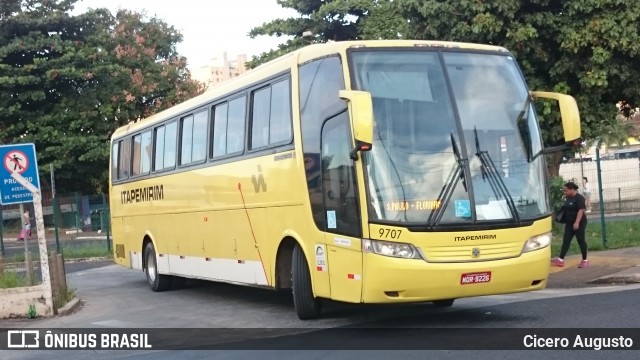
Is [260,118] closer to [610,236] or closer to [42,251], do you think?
[42,251]

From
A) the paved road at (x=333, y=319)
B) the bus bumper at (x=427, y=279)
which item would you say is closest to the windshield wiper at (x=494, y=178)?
the bus bumper at (x=427, y=279)

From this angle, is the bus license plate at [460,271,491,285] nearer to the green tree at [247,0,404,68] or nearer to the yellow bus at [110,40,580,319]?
the yellow bus at [110,40,580,319]

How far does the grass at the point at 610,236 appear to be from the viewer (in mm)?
18000

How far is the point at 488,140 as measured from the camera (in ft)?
31.8

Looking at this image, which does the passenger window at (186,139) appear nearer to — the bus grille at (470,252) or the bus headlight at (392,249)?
the bus headlight at (392,249)

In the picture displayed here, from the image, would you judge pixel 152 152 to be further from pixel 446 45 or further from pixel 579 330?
pixel 579 330

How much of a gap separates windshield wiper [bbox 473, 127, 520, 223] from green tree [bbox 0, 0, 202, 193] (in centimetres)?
3266

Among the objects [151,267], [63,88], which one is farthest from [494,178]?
[63,88]

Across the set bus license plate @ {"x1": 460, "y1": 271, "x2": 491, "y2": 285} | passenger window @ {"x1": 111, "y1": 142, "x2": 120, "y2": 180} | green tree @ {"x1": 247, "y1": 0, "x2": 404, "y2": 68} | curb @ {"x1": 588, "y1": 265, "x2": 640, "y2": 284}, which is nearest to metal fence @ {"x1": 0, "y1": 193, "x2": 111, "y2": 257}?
green tree @ {"x1": 247, "y1": 0, "x2": 404, "y2": 68}

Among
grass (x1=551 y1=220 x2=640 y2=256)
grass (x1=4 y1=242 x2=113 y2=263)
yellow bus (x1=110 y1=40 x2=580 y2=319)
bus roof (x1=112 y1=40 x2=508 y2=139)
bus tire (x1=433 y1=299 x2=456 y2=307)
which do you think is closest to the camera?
yellow bus (x1=110 y1=40 x2=580 y2=319)

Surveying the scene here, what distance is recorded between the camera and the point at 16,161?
1478 centimetres

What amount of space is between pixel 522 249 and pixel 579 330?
44.0 inches

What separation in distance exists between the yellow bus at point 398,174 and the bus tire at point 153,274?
555 centimetres

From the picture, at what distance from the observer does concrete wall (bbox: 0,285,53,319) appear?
540 inches
